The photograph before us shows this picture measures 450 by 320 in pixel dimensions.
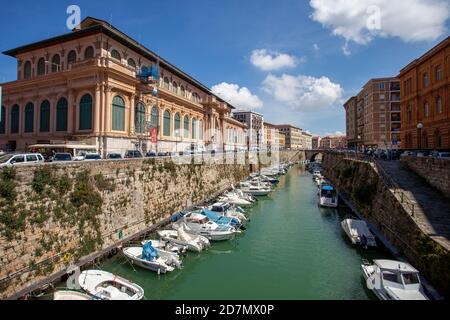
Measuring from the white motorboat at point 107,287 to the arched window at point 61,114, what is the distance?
85.9ft

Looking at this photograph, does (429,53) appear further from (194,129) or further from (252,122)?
(252,122)

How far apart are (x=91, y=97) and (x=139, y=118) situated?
700cm

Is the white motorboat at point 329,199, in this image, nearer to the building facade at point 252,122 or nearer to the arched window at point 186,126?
the arched window at point 186,126

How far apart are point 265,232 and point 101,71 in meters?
25.2

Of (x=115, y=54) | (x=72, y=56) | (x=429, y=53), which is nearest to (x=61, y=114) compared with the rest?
(x=72, y=56)

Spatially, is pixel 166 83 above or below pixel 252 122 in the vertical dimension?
below

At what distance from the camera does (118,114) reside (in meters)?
33.3

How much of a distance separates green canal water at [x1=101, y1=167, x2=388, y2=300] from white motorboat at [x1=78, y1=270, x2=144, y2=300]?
4.31ft

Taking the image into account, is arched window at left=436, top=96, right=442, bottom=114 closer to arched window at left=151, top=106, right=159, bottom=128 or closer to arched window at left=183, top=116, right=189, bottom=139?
arched window at left=151, top=106, right=159, bottom=128

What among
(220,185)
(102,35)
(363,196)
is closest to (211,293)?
(363,196)

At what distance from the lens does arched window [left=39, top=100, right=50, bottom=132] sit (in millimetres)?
35219

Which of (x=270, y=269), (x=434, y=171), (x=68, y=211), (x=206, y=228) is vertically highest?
(x=434, y=171)

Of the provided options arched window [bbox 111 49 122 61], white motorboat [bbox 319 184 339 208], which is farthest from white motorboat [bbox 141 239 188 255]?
arched window [bbox 111 49 122 61]

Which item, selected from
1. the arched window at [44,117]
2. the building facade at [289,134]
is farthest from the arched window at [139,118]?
the building facade at [289,134]
